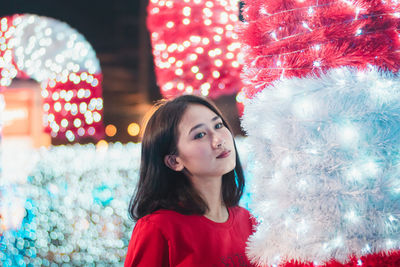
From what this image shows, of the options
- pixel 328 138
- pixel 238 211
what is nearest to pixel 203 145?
pixel 238 211

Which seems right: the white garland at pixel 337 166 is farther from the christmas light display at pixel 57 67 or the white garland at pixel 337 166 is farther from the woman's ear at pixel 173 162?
the christmas light display at pixel 57 67

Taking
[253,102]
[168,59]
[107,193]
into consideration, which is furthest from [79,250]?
[253,102]

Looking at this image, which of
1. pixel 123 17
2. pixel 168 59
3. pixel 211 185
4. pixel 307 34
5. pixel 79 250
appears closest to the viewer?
pixel 307 34

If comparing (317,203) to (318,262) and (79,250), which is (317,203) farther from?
(79,250)

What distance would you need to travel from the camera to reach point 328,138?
0.89 metres

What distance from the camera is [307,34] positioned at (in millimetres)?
1024

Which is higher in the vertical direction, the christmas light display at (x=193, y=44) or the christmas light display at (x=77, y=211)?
the christmas light display at (x=193, y=44)

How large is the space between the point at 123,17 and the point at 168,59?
7.56m

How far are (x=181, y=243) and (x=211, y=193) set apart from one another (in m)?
0.24

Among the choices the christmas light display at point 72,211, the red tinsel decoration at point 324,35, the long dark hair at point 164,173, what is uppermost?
the red tinsel decoration at point 324,35

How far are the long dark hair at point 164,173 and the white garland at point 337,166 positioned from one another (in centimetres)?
54

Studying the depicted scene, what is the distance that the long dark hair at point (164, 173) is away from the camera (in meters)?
1.45

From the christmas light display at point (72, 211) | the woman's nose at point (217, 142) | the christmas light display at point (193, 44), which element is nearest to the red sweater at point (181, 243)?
the woman's nose at point (217, 142)

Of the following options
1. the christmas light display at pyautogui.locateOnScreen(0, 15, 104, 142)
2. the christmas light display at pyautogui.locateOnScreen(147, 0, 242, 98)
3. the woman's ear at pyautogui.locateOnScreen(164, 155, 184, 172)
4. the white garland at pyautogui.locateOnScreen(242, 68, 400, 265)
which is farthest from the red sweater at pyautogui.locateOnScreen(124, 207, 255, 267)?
the christmas light display at pyautogui.locateOnScreen(0, 15, 104, 142)
